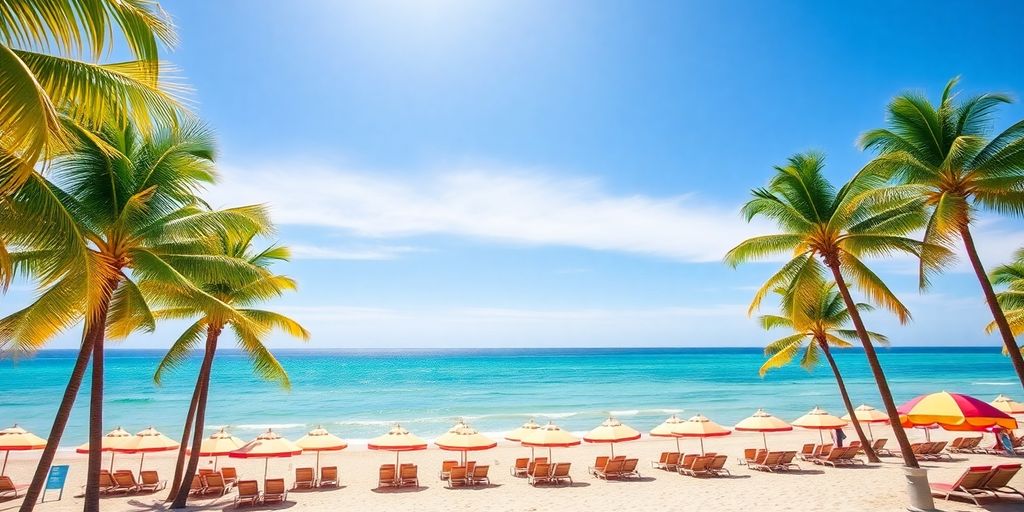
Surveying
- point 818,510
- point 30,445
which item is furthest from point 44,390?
A: point 818,510

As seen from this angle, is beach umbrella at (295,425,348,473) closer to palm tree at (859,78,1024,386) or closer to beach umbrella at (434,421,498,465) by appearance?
beach umbrella at (434,421,498,465)

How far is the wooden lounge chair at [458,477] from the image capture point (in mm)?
13492

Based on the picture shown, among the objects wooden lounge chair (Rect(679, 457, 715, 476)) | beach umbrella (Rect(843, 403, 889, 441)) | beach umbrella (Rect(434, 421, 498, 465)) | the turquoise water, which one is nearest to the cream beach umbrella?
beach umbrella (Rect(434, 421, 498, 465))

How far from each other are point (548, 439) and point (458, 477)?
262 centimetres

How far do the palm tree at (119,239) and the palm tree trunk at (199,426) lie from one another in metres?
2.60

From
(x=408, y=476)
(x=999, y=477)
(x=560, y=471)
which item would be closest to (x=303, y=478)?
(x=408, y=476)

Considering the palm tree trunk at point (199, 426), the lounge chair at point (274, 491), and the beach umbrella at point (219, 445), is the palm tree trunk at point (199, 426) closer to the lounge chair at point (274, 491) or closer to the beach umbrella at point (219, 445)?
the beach umbrella at point (219, 445)

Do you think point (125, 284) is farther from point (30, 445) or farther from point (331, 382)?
point (331, 382)

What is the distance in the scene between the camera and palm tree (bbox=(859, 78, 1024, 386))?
9.07 m

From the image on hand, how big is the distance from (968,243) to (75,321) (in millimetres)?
14698

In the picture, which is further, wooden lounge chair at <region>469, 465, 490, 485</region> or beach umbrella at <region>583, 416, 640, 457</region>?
beach umbrella at <region>583, 416, 640, 457</region>

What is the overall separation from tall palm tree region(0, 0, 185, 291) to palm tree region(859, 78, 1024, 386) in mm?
11533

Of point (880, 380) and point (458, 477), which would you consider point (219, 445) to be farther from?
point (880, 380)

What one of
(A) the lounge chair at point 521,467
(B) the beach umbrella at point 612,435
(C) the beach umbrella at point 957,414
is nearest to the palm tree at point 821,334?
(C) the beach umbrella at point 957,414
